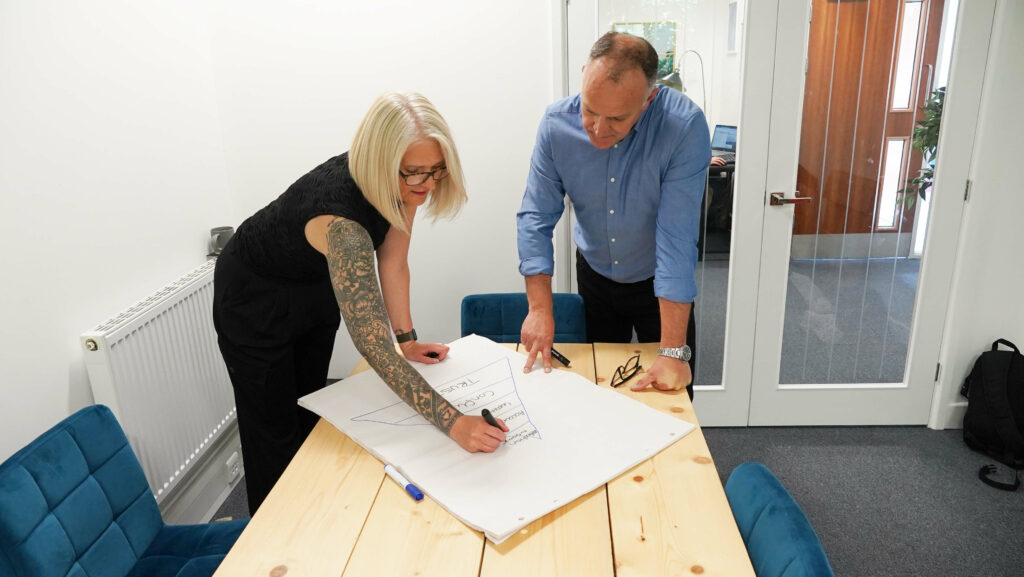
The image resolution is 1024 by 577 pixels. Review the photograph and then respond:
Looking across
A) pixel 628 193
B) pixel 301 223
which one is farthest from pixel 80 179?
pixel 628 193

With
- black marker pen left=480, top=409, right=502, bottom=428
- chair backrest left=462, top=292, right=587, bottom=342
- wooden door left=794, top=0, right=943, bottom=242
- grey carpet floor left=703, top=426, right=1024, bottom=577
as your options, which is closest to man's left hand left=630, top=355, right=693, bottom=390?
black marker pen left=480, top=409, right=502, bottom=428

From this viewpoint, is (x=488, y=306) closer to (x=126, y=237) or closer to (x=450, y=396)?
(x=450, y=396)

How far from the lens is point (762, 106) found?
8.48ft

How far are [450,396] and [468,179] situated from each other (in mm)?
1581

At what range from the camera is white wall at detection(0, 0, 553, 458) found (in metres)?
1.80

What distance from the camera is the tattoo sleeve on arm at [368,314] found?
1.35m

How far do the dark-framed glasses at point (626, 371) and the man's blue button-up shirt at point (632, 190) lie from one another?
187 mm

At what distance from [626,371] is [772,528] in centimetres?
66

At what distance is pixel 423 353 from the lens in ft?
5.81

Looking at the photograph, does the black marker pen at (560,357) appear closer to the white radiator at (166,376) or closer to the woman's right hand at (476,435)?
the woman's right hand at (476,435)

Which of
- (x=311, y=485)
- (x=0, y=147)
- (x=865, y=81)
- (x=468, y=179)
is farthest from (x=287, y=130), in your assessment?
(x=865, y=81)

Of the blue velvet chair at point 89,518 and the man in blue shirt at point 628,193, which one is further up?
the man in blue shirt at point 628,193

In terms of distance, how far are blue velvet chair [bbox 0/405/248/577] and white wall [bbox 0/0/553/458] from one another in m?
0.40

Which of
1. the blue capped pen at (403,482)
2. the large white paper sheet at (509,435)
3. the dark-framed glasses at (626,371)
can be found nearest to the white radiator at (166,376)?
the large white paper sheet at (509,435)
